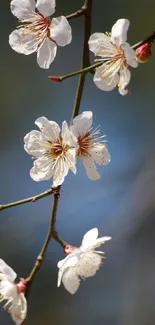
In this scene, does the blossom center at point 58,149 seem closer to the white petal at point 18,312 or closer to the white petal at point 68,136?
the white petal at point 68,136

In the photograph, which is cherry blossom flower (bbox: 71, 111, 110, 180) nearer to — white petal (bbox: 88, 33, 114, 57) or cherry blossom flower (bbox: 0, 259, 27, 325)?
white petal (bbox: 88, 33, 114, 57)

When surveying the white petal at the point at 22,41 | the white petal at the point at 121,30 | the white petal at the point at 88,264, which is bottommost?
the white petal at the point at 88,264

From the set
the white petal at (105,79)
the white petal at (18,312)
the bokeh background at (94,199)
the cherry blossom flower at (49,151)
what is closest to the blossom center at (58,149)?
the cherry blossom flower at (49,151)

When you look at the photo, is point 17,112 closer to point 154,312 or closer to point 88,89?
point 88,89

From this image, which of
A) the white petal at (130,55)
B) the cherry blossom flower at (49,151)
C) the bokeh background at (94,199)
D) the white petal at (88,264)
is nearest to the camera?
the white petal at (130,55)

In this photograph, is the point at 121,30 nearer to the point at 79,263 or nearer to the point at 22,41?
the point at 22,41

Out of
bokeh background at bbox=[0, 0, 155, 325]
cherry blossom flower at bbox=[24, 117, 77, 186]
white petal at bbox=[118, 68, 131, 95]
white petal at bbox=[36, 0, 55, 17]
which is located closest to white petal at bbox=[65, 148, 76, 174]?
cherry blossom flower at bbox=[24, 117, 77, 186]

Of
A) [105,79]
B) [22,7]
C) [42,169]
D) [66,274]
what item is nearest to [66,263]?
[66,274]

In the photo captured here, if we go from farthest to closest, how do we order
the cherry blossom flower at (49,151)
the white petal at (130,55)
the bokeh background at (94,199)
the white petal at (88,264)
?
the bokeh background at (94,199) < the white petal at (88,264) < the cherry blossom flower at (49,151) < the white petal at (130,55)

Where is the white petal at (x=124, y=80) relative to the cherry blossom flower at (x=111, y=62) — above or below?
below
